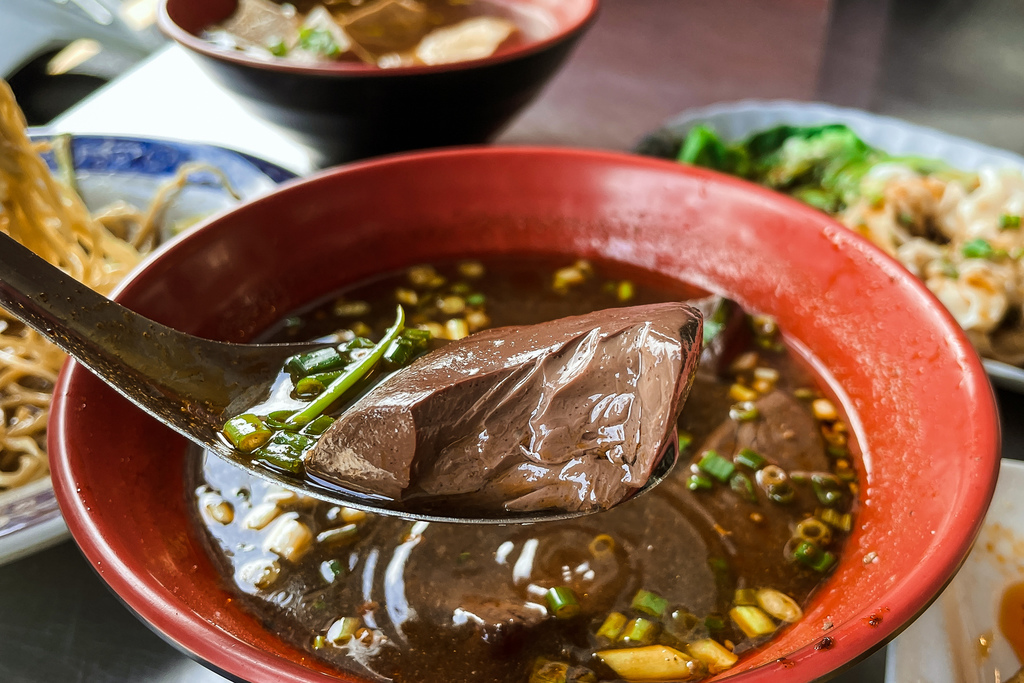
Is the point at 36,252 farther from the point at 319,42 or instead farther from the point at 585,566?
the point at 585,566

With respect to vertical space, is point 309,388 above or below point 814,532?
above

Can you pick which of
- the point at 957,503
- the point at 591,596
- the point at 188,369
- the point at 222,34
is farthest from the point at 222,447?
the point at 222,34

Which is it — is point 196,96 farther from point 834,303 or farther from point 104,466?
point 834,303

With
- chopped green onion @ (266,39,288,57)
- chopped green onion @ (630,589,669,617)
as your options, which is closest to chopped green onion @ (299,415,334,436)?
chopped green onion @ (630,589,669,617)

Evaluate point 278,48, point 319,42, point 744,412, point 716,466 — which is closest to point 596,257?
point 744,412

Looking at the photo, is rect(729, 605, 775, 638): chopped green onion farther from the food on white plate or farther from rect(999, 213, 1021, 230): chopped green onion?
rect(999, 213, 1021, 230): chopped green onion

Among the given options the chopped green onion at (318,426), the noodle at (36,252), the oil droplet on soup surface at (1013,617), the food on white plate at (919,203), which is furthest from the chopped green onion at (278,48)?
the oil droplet on soup surface at (1013,617)
